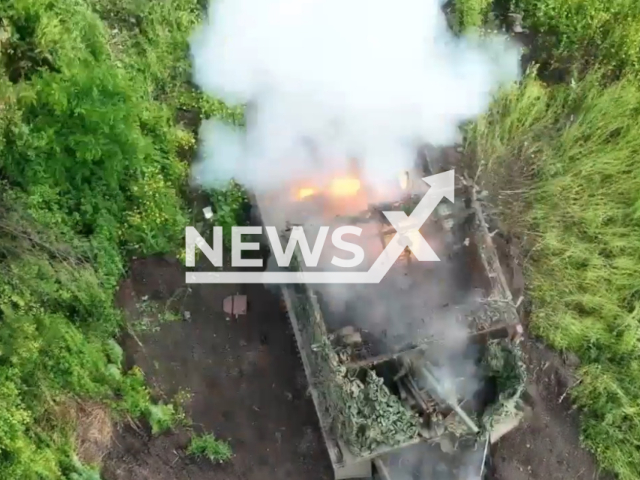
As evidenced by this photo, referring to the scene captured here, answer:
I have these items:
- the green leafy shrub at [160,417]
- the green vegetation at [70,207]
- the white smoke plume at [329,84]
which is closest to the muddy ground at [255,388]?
the green leafy shrub at [160,417]

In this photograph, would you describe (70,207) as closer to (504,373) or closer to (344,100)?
(344,100)

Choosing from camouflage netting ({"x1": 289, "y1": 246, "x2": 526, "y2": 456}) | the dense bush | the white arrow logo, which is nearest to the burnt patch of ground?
camouflage netting ({"x1": 289, "y1": 246, "x2": 526, "y2": 456})

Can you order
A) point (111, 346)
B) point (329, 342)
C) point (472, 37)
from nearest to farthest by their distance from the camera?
point (329, 342), point (111, 346), point (472, 37)

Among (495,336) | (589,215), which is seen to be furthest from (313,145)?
(589,215)

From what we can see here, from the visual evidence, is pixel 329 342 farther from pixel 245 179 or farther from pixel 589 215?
pixel 589 215

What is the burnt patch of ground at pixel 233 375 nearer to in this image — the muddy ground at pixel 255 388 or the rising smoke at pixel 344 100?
the muddy ground at pixel 255 388

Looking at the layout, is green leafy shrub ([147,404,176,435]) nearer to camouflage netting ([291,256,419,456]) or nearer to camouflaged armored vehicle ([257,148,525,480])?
camouflaged armored vehicle ([257,148,525,480])

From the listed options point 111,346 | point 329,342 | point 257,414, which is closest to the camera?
point 329,342
